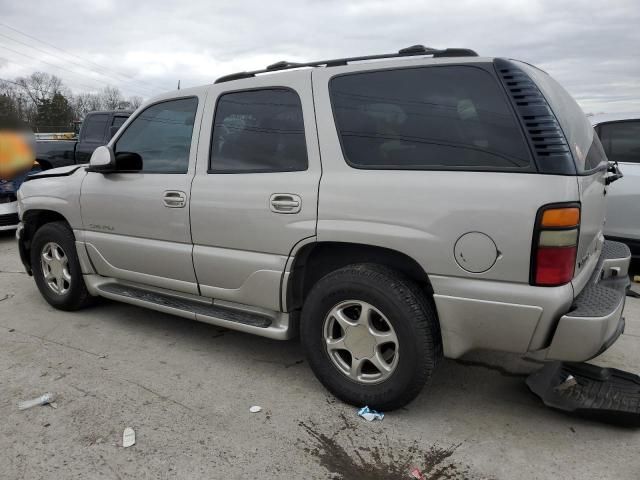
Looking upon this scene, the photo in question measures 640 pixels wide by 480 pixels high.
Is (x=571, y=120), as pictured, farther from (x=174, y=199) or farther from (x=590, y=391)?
(x=174, y=199)

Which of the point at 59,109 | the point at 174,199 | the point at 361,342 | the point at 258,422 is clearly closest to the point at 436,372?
the point at 361,342

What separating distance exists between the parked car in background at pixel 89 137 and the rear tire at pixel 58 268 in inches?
236

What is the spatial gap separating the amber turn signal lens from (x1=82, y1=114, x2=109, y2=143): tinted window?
9722 millimetres

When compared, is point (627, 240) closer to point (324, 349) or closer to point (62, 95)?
point (324, 349)

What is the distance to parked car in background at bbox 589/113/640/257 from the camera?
5.23 m

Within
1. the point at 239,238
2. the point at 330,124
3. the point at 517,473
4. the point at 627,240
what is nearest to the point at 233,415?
the point at 239,238

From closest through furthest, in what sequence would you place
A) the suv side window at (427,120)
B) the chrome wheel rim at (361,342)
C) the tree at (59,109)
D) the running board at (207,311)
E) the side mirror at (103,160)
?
the suv side window at (427,120), the chrome wheel rim at (361,342), the running board at (207,311), the side mirror at (103,160), the tree at (59,109)

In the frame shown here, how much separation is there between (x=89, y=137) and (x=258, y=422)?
9212mm

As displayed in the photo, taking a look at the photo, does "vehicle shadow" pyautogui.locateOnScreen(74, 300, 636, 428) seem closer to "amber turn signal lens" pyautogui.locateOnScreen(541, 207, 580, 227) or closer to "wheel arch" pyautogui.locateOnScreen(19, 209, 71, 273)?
"wheel arch" pyautogui.locateOnScreen(19, 209, 71, 273)

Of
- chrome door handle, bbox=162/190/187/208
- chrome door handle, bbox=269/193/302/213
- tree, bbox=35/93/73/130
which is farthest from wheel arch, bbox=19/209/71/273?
tree, bbox=35/93/73/130

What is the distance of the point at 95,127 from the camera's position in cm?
1026

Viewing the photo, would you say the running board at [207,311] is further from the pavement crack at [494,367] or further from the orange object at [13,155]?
the orange object at [13,155]

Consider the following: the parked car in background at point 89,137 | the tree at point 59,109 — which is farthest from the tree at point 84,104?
the parked car in background at point 89,137

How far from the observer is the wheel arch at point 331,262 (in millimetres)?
2760
